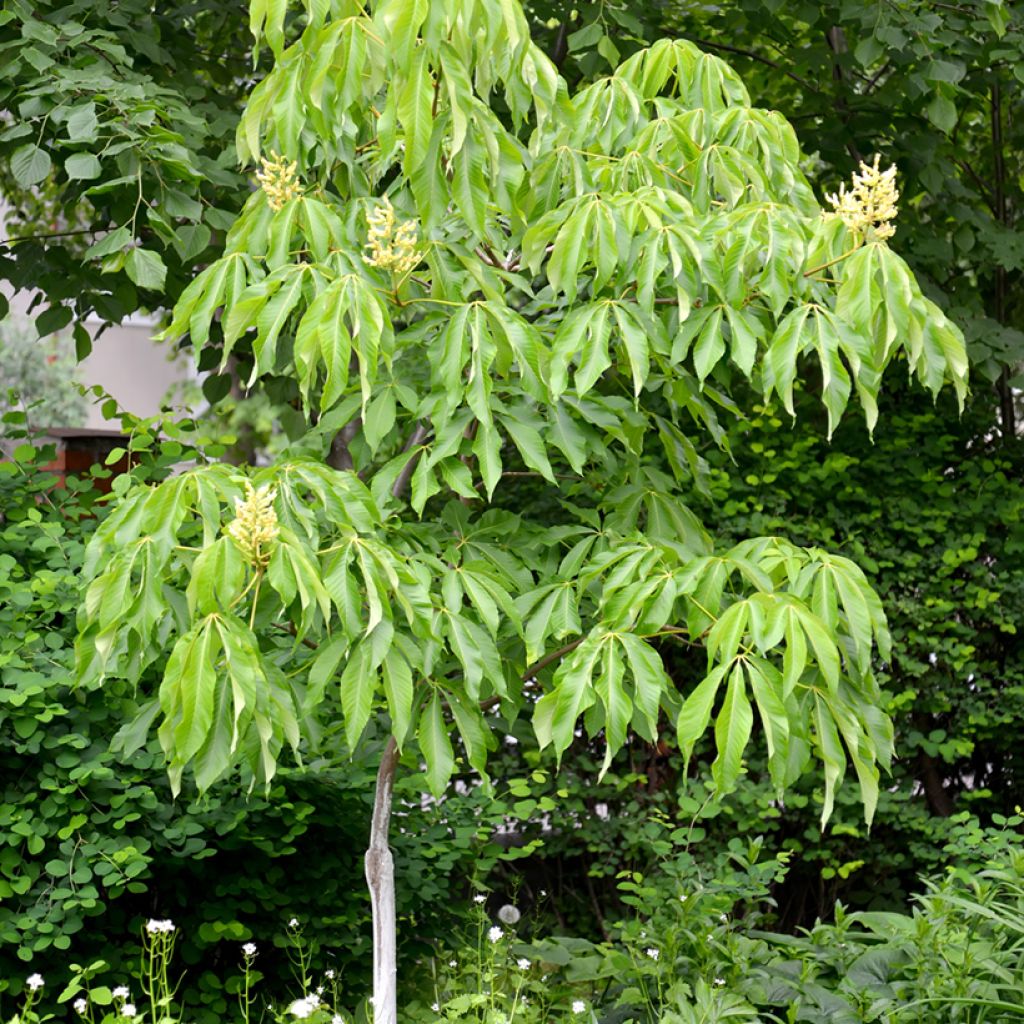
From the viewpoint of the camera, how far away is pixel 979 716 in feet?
15.9

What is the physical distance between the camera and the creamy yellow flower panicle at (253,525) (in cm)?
218

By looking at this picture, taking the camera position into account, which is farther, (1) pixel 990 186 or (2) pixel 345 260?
(1) pixel 990 186

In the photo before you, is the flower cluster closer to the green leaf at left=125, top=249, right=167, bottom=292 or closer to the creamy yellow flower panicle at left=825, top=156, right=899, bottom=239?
the green leaf at left=125, top=249, right=167, bottom=292

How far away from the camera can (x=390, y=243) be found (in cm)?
266

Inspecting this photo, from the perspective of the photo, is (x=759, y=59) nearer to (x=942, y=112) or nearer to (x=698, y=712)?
(x=942, y=112)

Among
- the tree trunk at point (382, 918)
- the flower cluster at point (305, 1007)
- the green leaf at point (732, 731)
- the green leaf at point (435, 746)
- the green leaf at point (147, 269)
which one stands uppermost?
the green leaf at point (147, 269)

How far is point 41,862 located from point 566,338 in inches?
75.5

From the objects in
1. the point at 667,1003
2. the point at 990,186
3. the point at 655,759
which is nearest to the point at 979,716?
the point at 655,759

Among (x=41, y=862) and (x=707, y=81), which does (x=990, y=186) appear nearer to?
(x=707, y=81)

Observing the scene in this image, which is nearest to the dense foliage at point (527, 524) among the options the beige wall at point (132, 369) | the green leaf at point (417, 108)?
the green leaf at point (417, 108)

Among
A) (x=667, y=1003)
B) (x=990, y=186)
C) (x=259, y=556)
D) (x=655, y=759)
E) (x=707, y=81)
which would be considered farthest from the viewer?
(x=990, y=186)

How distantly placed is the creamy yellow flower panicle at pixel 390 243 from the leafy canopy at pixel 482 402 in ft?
0.04

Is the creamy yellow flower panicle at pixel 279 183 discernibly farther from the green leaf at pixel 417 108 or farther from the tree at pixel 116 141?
the tree at pixel 116 141

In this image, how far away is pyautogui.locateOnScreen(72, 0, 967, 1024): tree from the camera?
228 centimetres
